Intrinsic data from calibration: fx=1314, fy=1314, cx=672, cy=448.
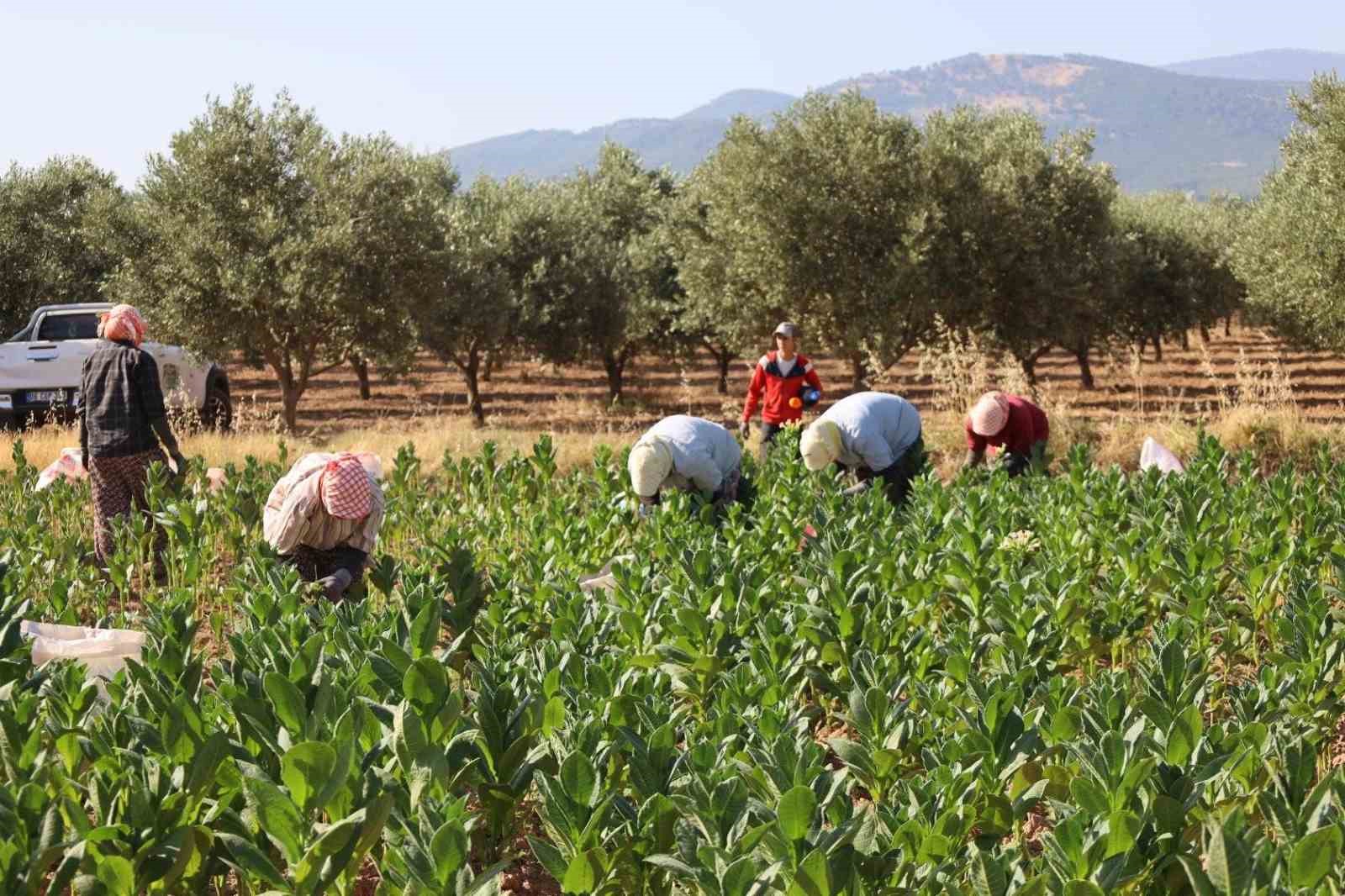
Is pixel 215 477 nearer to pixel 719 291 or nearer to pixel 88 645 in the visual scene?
pixel 88 645

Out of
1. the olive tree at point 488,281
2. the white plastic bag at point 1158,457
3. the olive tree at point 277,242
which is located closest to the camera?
the white plastic bag at point 1158,457

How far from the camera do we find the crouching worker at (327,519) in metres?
6.29

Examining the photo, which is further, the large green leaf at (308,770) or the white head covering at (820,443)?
the white head covering at (820,443)

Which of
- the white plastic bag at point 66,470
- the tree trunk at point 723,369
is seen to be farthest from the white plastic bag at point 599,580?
the tree trunk at point 723,369

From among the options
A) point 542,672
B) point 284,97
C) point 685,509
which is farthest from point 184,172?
point 542,672

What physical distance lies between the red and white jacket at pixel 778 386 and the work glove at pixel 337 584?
5.20 metres

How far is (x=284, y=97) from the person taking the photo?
20.3 meters

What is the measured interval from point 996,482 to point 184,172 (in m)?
15.3

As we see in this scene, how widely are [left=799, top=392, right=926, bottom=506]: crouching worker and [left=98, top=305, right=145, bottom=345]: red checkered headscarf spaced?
4407mm

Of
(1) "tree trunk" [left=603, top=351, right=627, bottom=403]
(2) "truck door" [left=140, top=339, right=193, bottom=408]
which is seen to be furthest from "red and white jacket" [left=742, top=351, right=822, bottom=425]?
(1) "tree trunk" [left=603, top=351, right=627, bottom=403]

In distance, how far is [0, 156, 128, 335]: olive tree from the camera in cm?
2783

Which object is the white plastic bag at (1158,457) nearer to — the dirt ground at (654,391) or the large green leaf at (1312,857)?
the large green leaf at (1312,857)

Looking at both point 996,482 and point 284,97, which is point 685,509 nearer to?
point 996,482

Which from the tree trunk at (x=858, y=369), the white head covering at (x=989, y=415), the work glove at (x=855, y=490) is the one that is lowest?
the tree trunk at (x=858, y=369)
